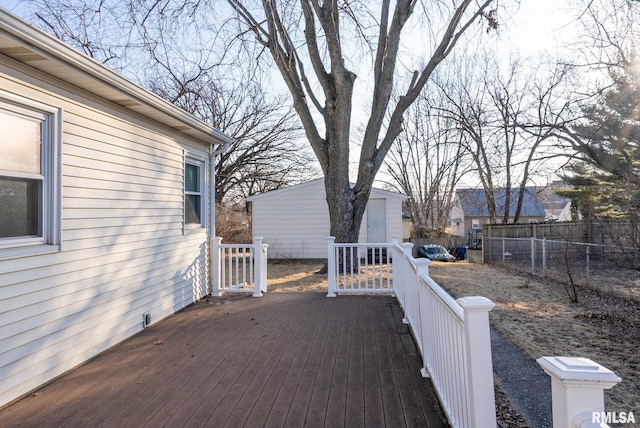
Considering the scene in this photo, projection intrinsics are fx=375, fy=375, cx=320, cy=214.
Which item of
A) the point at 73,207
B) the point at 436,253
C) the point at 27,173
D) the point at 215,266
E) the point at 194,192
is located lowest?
the point at 436,253

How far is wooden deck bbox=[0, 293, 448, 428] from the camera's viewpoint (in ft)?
7.91

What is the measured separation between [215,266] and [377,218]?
766 cm

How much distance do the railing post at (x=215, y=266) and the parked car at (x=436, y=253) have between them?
11.9 metres

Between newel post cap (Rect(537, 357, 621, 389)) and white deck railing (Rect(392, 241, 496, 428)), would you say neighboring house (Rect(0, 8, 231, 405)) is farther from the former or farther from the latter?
newel post cap (Rect(537, 357, 621, 389))

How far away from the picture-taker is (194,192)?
5.80 metres

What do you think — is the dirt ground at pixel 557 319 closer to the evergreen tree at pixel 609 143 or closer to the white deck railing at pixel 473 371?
the white deck railing at pixel 473 371

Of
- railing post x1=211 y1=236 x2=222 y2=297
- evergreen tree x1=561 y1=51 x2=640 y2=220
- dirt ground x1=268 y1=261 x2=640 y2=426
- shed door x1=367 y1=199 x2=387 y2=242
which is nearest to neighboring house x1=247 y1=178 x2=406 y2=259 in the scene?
shed door x1=367 y1=199 x2=387 y2=242

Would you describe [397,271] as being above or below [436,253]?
above

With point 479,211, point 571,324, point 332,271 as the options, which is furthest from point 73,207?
point 479,211

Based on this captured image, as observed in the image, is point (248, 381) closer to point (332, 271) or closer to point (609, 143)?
point (332, 271)

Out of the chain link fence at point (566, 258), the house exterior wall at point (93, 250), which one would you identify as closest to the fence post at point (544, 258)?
the chain link fence at point (566, 258)

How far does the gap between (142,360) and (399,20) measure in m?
7.35

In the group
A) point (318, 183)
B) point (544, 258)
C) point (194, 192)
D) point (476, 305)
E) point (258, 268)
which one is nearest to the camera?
point (476, 305)

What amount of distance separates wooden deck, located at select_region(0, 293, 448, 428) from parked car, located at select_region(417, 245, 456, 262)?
12301 mm
